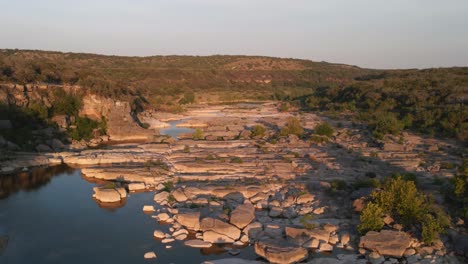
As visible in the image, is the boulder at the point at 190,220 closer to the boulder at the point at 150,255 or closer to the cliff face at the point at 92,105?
the boulder at the point at 150,255

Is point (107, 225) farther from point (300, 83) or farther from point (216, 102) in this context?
point (300, 83)

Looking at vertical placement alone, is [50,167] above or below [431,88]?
below

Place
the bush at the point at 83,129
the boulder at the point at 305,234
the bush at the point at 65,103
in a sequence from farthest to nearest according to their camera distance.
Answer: the bush at the point at 65,103, the bush at the point at 83,129, the boulder at the point at 305,234

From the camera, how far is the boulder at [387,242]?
61.3 ft

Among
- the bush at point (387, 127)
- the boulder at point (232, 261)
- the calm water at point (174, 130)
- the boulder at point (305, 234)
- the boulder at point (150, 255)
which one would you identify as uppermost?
the bush at point (387, 127)

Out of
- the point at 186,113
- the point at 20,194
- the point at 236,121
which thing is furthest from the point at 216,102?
the point at 20,194

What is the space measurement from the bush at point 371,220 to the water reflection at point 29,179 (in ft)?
73.1

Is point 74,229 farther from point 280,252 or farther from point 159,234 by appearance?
point 280,252

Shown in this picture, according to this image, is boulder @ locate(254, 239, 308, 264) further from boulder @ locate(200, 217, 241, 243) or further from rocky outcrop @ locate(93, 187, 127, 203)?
rocky outcrop @ locate(93, 187, 127, 203)

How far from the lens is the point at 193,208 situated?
24.8 m

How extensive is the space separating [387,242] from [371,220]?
1581 millimetres

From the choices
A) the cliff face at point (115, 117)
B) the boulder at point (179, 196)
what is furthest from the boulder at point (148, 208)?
the cliff face at point (115, 117)

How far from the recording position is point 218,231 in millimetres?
21203

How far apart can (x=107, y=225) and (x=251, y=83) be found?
118 m
